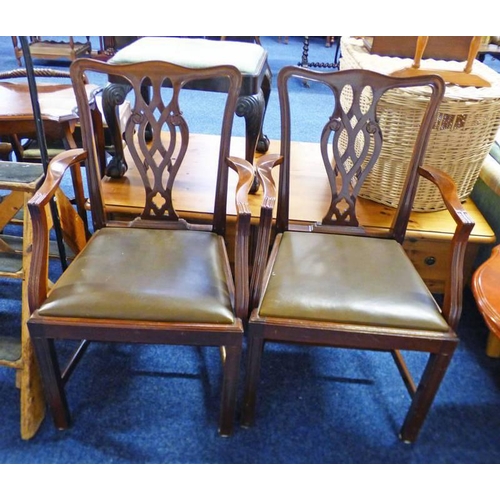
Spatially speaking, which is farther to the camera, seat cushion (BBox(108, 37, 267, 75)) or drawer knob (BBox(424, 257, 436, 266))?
drawer knob (BBox(424, 257, 436, 266))

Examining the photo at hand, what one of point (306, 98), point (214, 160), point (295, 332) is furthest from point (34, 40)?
point (295, 332)

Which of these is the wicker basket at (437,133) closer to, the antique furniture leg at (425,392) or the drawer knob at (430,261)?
the drawer knob at (430,261)

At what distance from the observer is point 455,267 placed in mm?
1115

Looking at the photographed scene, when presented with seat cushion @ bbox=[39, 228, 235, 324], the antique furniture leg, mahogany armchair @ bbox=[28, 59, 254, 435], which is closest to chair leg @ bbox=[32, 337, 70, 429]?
mahogany armchair @ bbox=[28, 59, 254, 435]

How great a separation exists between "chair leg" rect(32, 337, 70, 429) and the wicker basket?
1.24m

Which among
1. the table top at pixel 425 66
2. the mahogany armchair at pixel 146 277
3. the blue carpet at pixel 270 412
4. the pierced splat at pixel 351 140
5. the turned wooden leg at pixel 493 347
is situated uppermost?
the table top at pixel 425 66

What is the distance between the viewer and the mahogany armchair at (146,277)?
3.50 feet

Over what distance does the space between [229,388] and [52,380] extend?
1.50 ft

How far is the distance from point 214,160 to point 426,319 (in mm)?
1260

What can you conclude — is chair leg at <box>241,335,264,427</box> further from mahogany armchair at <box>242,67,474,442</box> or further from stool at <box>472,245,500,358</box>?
stool at <box>472,245,500,358</box>

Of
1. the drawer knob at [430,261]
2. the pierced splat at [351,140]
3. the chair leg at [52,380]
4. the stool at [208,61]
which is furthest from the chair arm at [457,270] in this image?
the chair leg at [52,380]

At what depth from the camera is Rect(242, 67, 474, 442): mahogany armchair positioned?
1.09 meters

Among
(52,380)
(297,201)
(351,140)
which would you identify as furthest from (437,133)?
(52,380)
